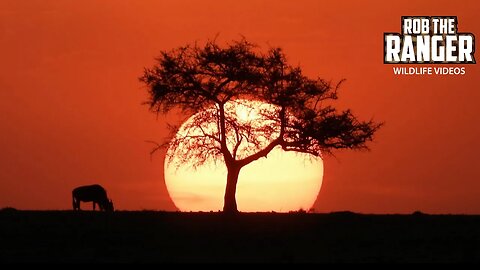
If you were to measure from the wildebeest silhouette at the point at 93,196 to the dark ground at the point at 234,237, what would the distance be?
1237 cm

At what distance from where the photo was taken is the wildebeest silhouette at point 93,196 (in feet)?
229

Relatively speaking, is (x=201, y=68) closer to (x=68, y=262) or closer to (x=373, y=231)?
(x=373, y=231)

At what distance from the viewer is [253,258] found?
3934 cm

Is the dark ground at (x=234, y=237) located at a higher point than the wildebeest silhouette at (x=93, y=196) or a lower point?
lower

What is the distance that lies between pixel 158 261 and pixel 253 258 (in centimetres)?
313

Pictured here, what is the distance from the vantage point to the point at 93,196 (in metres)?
69.7

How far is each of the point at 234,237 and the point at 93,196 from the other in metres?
24.8

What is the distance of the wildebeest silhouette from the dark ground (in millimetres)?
12373

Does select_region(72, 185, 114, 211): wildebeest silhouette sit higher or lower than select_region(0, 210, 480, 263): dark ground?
higher

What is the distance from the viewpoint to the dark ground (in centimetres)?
4009

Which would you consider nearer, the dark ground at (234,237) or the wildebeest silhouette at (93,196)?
the dark ground at (234,237)

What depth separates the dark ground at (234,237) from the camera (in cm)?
4009

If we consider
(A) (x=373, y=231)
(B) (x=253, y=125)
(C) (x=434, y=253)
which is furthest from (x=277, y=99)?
(C) (x=434, y=253)

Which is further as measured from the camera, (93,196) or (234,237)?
(93,196)
